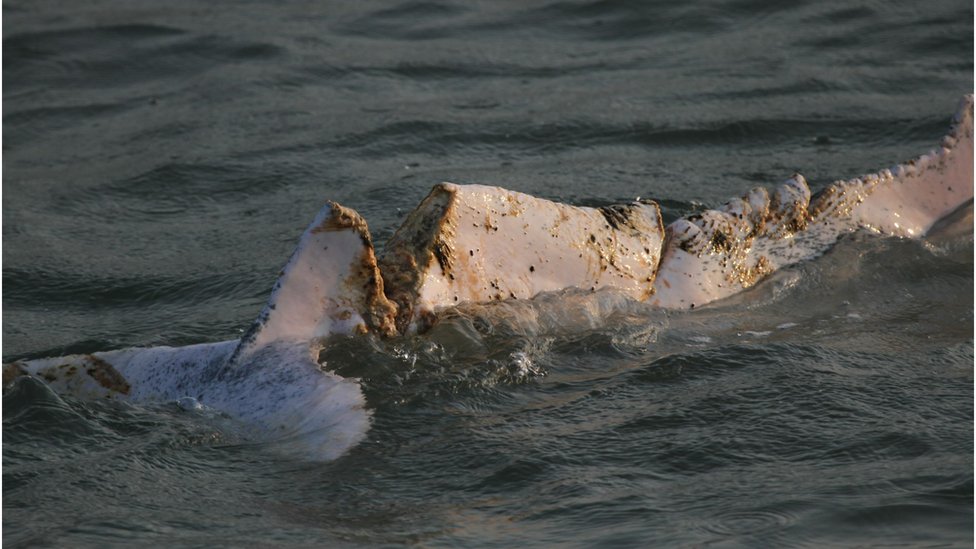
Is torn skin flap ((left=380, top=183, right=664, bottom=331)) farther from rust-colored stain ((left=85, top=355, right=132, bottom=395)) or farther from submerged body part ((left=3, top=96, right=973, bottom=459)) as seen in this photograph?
rust-colored stain ((left=85, top=355, right=132, bottom=395))

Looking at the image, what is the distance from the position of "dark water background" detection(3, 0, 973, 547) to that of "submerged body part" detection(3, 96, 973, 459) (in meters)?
0.08

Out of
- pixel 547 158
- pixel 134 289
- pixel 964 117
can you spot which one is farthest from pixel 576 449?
pixel 547 158

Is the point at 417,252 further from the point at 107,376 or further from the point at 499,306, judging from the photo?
the point at 107,376

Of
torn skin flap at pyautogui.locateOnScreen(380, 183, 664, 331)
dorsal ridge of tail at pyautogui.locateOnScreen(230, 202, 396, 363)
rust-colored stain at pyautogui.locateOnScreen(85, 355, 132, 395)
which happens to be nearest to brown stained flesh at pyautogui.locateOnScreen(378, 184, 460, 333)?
torn skin flap at pyautogui.locateOnScreen(380, 183, 664, 331)

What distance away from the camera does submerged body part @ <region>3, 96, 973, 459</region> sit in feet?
13.4

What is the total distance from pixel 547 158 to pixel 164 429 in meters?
3.94

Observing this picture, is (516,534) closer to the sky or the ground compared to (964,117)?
closer to the ground

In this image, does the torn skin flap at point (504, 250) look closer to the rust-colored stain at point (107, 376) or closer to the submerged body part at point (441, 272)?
the submerged body part at point (441, 272)

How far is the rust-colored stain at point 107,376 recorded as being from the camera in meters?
4.32

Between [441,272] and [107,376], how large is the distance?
1045 millimetres

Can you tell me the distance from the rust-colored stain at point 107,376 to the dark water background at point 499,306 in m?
0.07

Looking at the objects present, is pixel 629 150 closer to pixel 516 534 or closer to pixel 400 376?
pixel 400 376

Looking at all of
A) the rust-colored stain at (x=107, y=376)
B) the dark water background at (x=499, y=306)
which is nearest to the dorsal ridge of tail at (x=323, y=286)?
the dark water background at (x=499, y=306)

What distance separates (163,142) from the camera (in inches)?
326
